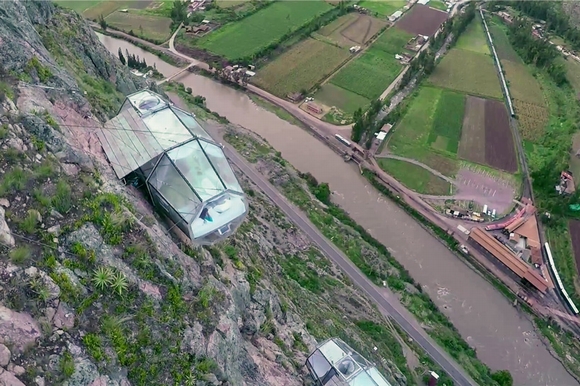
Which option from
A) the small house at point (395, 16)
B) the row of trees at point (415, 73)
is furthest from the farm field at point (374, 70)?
the small house at point (395, 16)

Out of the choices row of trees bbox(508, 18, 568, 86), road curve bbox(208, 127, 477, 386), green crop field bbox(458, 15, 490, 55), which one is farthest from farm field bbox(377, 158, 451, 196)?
green crop field bbox(458, 15, 490, 55)

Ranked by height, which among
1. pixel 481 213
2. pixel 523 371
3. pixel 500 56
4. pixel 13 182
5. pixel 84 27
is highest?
pixel 13 182

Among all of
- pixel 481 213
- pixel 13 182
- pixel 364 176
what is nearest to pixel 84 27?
pixel 13 182

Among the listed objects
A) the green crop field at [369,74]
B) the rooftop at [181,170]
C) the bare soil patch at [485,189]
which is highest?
the rooftop at [181,170]

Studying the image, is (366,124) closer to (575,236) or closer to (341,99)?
(341,99)

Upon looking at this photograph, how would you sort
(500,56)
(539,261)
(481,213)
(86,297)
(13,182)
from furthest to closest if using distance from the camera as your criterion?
(500,56), (481,213), (539,261), (13,182), (86,297)

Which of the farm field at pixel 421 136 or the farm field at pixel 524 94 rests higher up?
the farm field at pixel 524 94

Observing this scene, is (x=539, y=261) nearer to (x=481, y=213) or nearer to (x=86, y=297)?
(x=481, y=213)

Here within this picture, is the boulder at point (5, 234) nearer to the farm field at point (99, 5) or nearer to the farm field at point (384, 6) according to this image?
the farm field at point (99, 5)
